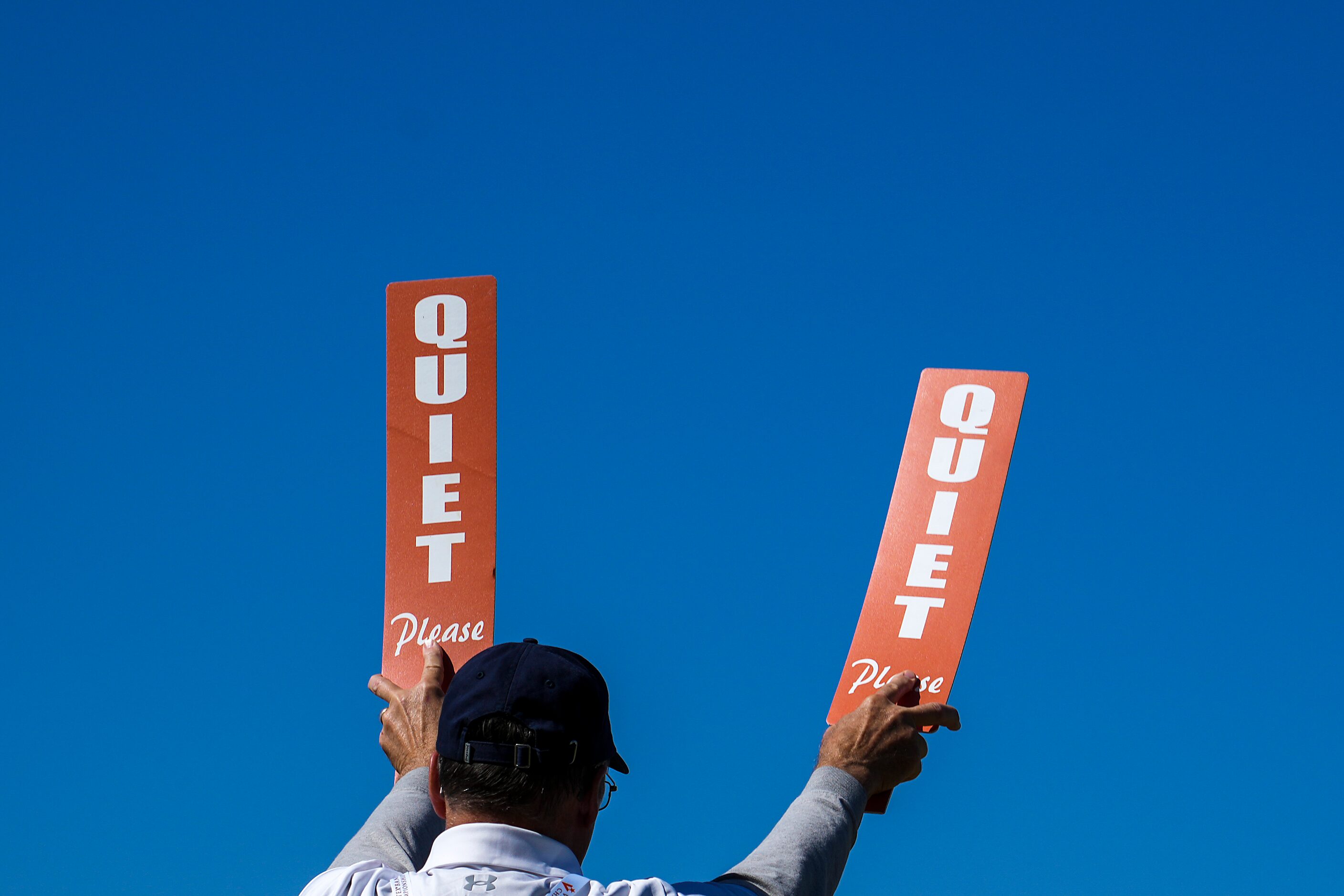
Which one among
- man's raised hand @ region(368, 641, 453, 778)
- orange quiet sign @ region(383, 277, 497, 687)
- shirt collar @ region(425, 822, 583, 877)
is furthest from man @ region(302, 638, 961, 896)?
orange quiet sign @ region(383, 277, 497, 687)

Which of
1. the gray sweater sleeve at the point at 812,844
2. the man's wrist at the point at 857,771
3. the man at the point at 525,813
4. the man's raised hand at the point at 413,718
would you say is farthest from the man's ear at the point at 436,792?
the man's wrist at the point at 857,771

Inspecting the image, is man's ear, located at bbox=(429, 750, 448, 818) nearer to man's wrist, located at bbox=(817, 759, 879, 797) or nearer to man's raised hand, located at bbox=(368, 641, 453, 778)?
man's raised hand, located at bbox=(368, 641, 453, 778)

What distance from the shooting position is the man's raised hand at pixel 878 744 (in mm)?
3857

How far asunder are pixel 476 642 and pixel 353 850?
196 centimetres

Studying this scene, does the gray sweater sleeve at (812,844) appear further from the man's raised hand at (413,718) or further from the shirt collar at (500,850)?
the man's raised hand at (413,718)

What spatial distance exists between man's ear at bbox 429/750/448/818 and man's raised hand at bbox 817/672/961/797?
1.25 metres

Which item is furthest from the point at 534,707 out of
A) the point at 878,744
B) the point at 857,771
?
the point at 878,744

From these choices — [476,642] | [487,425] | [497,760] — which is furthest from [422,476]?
[497,760]

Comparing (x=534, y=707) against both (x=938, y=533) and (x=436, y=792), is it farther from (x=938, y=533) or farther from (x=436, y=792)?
(x=938, y=533)

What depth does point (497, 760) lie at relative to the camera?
9.20 feet

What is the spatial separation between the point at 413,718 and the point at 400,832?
900 mm

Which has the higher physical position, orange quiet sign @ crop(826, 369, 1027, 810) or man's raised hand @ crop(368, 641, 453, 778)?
orange quiet sign @ crop(826, 369, 1027, 810)

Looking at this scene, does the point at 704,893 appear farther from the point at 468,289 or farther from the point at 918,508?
the point at 468,289

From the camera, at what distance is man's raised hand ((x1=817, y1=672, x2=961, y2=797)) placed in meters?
3.86
